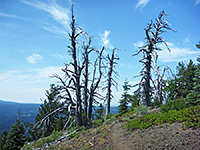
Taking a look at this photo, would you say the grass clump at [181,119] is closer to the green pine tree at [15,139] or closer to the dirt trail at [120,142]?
the dirt trail at [120,142]

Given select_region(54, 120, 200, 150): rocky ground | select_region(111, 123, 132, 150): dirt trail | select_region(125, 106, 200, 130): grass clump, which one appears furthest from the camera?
select_region(111, 123, 132, 150): dirt trail

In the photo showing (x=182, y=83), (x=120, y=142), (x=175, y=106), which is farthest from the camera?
(x=182, y=83)

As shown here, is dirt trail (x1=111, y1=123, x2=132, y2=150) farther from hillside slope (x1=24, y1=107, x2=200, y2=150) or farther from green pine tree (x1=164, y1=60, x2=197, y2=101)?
green pine tree (x1=164, y1=60, x2=197, y2=101)

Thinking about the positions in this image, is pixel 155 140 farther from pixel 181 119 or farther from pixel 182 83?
pixel 182 83

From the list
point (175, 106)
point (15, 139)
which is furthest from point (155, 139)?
point (15, 139)

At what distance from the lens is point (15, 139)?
22734 millimetres

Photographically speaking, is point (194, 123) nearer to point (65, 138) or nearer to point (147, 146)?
point (147, 146)

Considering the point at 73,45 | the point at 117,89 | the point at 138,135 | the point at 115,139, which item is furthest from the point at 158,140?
the point at 117,89

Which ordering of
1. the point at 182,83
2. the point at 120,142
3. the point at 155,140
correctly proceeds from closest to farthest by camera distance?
1. the point at 155,140
2. the point at 120,142
3. the point at 182,83

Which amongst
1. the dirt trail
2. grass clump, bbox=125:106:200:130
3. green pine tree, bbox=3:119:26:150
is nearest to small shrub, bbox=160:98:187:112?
grass clump, bbox=125:106:200:130

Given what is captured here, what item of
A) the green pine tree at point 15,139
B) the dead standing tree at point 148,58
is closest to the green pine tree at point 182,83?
the dead standing tree at point 148,58

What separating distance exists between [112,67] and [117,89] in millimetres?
2761

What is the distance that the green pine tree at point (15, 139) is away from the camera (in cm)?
2209

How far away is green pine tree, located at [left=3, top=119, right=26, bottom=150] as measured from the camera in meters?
22.1
